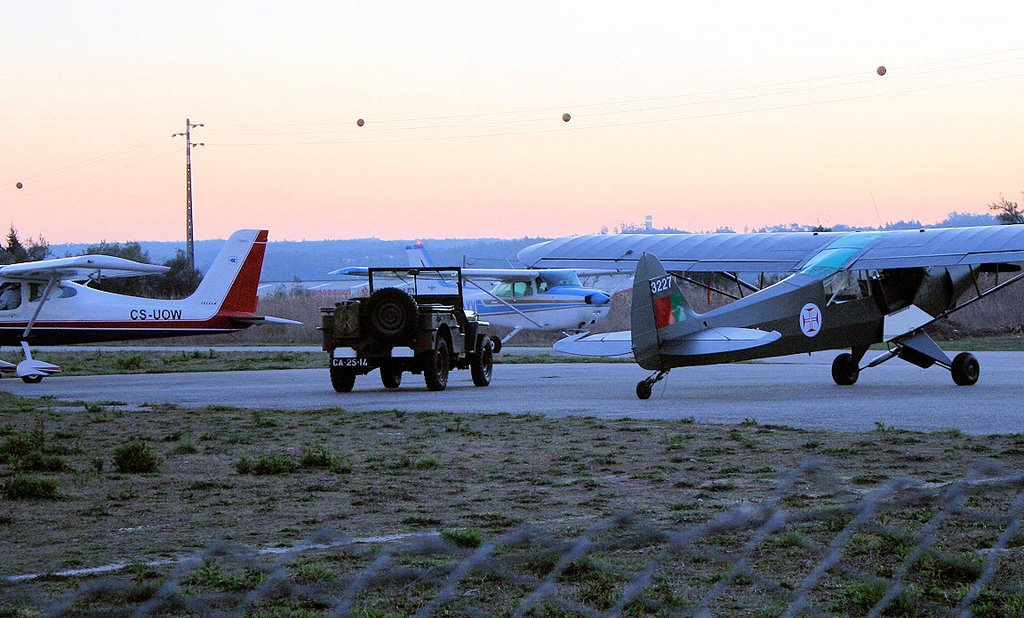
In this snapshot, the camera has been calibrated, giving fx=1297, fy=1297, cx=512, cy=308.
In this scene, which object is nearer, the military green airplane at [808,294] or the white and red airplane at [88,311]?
the military green airplane at [808,294]

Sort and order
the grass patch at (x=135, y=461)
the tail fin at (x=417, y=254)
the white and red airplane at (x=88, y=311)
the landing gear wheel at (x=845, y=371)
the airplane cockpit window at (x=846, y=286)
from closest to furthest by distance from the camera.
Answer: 1. the grass patch at (x=135, y=461)
2. the airplane cockpit window at (x=846, y=286)
3. the landing gear wheel at (x=845, y=371)
4. the white and red airplane at (x=88, y=311)
5. the tail fin at (x=417, y=254)

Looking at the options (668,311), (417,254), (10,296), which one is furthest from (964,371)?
(417,254)

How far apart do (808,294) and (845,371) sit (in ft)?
6.24

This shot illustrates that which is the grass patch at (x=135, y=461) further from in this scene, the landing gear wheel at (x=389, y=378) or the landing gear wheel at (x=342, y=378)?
the landing gear wheel at (x=389, y=378)

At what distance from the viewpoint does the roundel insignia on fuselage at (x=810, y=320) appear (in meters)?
19.0

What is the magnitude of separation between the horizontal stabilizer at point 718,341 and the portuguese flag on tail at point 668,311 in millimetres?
281

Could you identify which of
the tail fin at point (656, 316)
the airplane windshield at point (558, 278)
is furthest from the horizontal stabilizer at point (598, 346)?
the airplane windshield at point (558, 278)

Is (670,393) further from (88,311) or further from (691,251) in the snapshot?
(88,311)

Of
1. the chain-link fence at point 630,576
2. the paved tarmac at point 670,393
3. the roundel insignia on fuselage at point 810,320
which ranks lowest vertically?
the chain-link fence at point 630,576

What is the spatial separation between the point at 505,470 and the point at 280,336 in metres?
40.4

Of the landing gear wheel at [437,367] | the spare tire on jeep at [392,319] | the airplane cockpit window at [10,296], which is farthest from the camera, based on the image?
the airplane cockpit window at [10,296]

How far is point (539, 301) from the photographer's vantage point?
39219mm

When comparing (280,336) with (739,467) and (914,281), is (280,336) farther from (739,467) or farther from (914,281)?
(739,467)

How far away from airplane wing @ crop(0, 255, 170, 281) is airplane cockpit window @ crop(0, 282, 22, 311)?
293 millimetres
